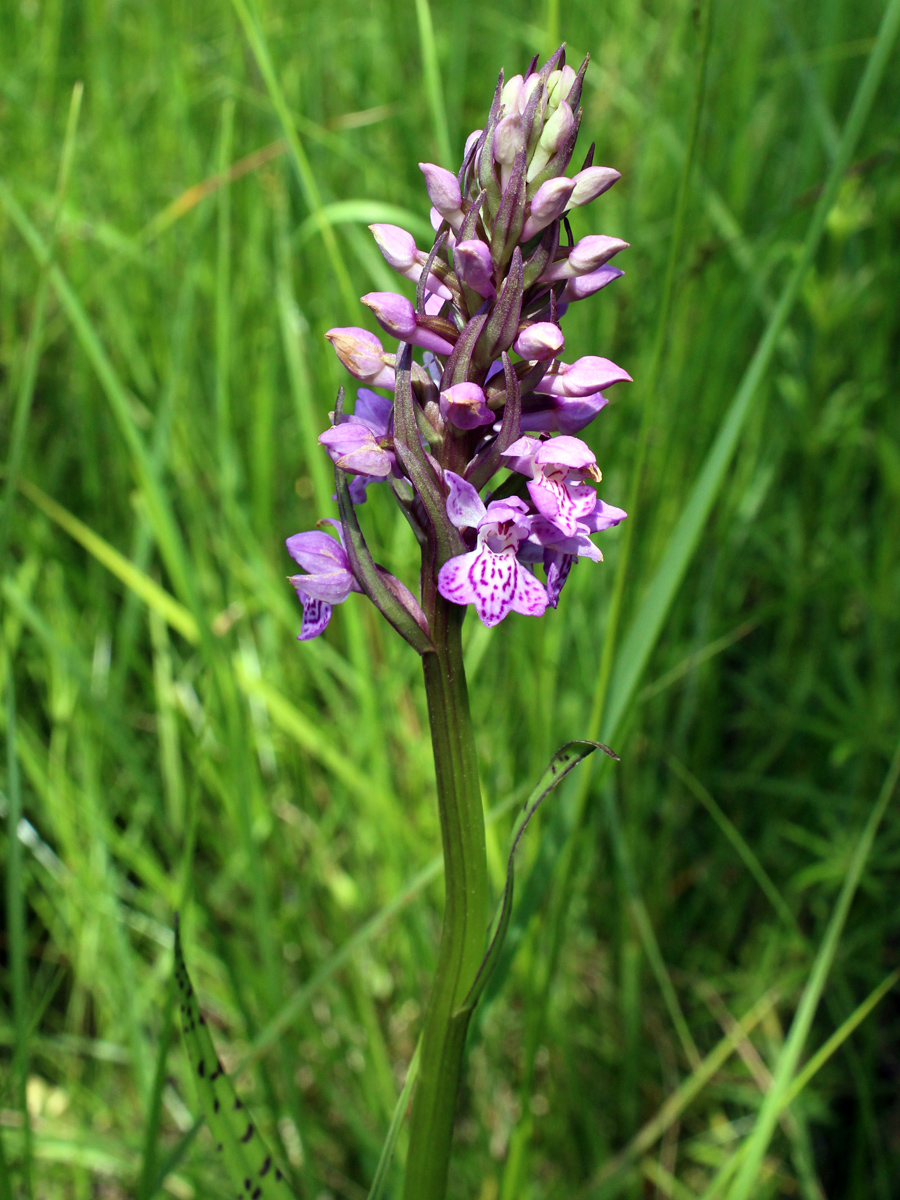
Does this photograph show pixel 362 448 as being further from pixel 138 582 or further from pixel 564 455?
pixel 138 582

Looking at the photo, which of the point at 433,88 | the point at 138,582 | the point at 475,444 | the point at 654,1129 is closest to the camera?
the point at 475,444

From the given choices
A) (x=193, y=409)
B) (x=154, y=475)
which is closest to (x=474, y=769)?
(x=154, y=475)

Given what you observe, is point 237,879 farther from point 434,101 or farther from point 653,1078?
point 434,101

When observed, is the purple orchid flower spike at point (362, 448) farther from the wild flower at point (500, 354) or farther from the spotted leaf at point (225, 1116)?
the spotted leaf at point (225, 1116)

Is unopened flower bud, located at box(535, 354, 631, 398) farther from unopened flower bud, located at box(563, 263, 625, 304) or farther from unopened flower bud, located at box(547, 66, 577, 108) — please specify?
unopened flower bud, located at box(547, 66, 577, 108)

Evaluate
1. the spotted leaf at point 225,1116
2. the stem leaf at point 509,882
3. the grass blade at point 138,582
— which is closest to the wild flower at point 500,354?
the stem leaf at point 509,882

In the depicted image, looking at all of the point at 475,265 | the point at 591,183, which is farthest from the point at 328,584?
the point at 591,183

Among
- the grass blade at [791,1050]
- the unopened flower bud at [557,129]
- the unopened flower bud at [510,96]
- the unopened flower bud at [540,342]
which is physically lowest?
the grass blade at [791,1050]
